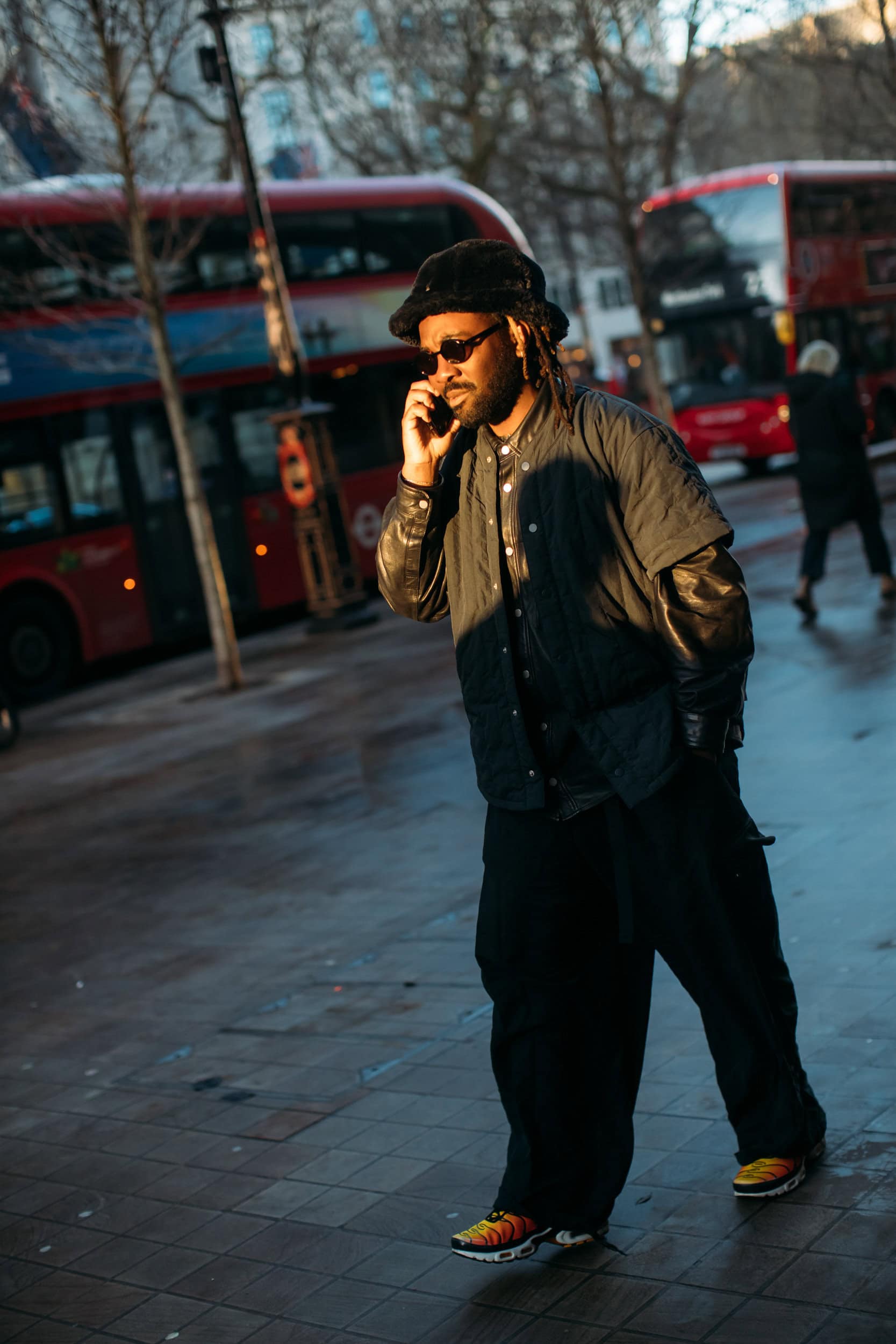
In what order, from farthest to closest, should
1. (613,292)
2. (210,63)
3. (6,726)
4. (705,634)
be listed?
(613,292), (210,63), (6,726), (705,634)

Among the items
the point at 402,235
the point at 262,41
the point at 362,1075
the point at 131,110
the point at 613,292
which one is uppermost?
the point at 262,41

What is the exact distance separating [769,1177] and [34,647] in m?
12.4

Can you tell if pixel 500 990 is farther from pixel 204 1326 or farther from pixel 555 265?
pixel 555 265

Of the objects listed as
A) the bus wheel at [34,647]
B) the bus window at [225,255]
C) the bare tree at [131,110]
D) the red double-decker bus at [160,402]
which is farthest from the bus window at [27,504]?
the bus window at [225,255]

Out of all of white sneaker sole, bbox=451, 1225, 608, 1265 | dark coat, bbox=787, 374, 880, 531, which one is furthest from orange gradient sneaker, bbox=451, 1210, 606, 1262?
dark coat, bbox=787, 374, 880, 531

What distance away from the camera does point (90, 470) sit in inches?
598

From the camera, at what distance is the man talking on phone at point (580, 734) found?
→ 306cm

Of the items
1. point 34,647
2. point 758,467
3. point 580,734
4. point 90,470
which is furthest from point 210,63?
point 758,467

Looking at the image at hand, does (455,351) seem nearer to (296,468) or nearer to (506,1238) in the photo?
(506,1238)

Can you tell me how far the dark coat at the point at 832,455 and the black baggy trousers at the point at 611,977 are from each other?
24.4ft

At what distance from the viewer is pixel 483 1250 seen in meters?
3.22

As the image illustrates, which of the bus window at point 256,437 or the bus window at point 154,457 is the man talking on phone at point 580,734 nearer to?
the bus window at point 154,457

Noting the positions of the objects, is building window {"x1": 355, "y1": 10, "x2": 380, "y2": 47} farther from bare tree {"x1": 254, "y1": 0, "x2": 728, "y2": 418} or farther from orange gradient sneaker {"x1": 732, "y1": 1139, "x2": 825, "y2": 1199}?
orange gradient sneaker {"x1": 732, "y1": 1139, "x2": 825, "y2": 1199}

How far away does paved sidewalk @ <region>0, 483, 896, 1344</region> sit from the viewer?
3152mm
